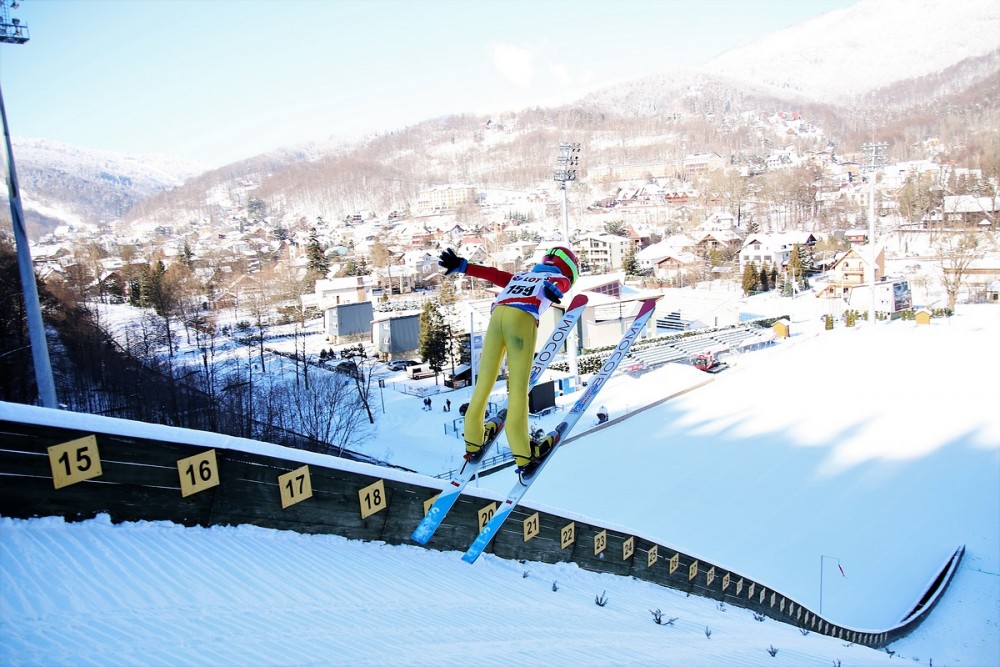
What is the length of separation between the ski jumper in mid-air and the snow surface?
3.91 feet

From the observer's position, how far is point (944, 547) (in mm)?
10031

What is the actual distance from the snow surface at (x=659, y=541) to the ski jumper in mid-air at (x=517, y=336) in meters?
1.19

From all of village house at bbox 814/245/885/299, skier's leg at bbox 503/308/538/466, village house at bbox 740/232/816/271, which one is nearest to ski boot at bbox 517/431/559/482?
skier's leg at bbox 503/308/538/466

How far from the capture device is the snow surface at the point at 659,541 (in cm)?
302

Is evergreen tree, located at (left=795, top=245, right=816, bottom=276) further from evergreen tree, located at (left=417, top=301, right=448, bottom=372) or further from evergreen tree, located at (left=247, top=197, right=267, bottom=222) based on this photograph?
evergreen tree, located at (left=247, top=197, right=267, bottom=222)

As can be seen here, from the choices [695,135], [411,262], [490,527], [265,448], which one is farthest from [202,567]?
[695,135]

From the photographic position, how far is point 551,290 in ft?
12.8

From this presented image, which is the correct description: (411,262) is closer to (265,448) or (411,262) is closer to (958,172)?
(265,448)

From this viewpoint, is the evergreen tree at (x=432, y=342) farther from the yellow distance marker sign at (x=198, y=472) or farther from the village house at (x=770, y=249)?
the village house at (x=770, y=249)

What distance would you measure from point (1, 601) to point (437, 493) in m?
3.09

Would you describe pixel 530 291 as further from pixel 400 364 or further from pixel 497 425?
pixel 400 364

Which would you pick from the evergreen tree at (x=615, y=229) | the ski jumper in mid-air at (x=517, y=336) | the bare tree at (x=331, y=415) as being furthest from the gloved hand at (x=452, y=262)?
the evergreen tree at (x=615, y=229)

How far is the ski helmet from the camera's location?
13.4 feet

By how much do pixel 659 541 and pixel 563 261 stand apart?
15.0 ft
